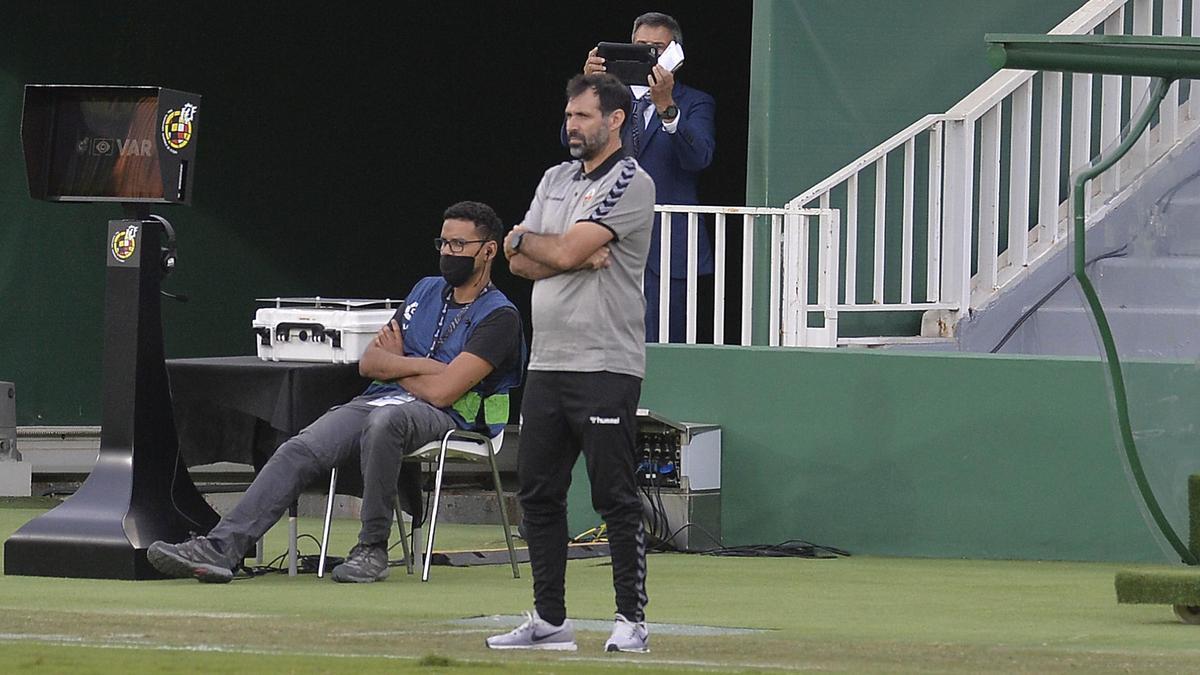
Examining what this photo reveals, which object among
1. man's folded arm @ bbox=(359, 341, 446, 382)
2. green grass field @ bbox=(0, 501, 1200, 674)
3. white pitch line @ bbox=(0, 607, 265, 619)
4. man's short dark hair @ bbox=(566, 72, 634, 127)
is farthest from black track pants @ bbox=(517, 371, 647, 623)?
man's folded arm @ bbox=(359, 341, 446, 382)

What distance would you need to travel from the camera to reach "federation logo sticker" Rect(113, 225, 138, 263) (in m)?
8.25

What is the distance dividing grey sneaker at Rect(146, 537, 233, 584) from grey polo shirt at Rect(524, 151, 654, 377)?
209 centimetres

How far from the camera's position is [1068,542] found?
9.49m

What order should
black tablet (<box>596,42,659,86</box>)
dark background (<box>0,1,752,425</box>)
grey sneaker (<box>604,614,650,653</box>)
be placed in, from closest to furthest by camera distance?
grey sneaker (<box>604,614,650,653</box>) → black tablet (<box>596,42,659,86</box>) → dark background (<box>0,1,752,425</box>)

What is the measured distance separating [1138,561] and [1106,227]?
2.19 metres

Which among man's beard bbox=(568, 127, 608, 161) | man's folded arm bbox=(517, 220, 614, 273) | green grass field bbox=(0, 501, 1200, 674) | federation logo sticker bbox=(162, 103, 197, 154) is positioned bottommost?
green grass field bbox=(0, 501, 1200, 674)

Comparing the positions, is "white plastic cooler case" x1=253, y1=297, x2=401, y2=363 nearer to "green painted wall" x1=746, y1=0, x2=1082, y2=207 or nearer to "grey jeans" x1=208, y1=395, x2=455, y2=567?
"grey jeans" x1=208, y1=395, x2=455, y2=567

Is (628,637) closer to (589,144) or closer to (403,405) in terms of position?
(589,144)

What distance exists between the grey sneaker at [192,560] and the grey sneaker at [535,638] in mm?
2007

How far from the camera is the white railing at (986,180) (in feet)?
34.3

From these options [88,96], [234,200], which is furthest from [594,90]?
[234,200]

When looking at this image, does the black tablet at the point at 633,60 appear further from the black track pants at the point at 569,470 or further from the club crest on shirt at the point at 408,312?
the black track pants at the point at 569,470

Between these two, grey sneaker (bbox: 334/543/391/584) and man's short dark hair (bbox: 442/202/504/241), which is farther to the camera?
man's short dark hair (bbox: 442/202/504/241)

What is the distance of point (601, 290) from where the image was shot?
6.22m
